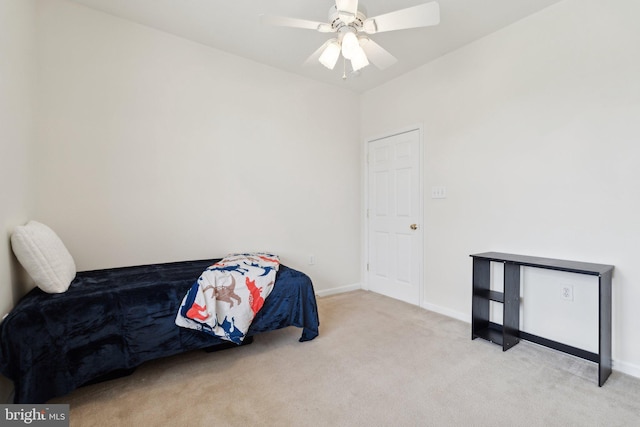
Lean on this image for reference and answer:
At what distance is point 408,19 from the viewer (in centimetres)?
176

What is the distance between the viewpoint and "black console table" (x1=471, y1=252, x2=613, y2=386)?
6.25 ft

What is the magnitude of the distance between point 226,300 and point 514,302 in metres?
2.24

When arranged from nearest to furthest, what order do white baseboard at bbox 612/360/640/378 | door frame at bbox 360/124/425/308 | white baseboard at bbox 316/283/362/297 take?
white baseboard at bbox 612/360/640/378, door frame at bbox 360/124/425/308, white baseboard at bbox 316/283/362/297

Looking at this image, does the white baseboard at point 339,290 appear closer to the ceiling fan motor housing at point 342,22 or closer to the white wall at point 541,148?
the white wall at point 541,148

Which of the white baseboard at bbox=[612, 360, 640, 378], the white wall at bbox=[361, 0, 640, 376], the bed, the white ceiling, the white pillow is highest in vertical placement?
the white ceiling

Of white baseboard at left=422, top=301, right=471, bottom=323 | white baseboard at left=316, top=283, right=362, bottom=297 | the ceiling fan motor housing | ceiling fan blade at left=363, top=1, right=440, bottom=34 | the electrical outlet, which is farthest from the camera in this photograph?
white baseboard at left=316, top=283, right=362, bottom=297

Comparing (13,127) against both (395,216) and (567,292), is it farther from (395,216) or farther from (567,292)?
(567,292)

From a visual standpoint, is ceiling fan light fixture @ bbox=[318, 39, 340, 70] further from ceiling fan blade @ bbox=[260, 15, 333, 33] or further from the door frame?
the door frame

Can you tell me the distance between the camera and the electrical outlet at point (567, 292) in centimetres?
226

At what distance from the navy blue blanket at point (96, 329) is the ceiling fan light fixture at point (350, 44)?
172 centimetres

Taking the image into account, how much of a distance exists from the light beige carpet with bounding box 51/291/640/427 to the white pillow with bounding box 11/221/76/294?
675mm

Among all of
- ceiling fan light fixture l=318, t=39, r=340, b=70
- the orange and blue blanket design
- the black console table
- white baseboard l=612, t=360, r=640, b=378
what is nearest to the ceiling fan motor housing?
ceiling fan light fixture l=318, t=39, r=340, b=70

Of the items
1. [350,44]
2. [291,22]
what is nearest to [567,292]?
[350,44]

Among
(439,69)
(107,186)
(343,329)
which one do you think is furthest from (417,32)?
(107,186)
